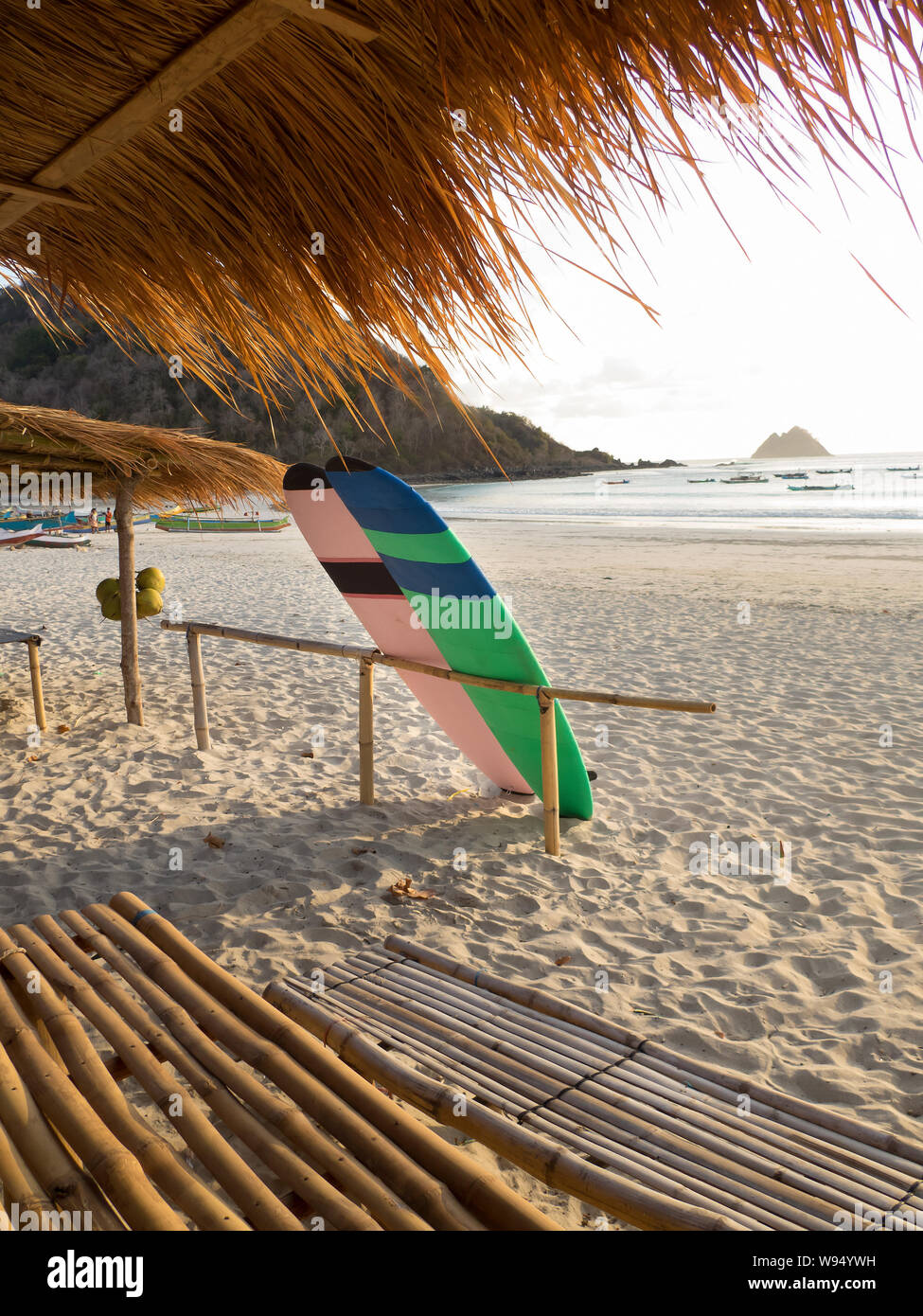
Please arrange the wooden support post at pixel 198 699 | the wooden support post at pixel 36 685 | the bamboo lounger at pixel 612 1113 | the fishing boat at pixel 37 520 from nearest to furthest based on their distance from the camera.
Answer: the bamboo lounger at pixel 612 1113, the wooden support post at pixel 198 699, the wooden support post at pixel 36 685, the fishing boat at pixel 37 520

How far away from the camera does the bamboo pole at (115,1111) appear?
1.27 metres

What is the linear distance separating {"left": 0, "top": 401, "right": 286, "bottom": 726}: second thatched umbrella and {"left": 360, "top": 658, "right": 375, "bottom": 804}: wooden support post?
2.12 meters

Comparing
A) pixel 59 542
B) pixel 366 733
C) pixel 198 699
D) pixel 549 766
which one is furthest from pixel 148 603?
pixel 59 542

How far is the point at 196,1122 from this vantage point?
1467mm

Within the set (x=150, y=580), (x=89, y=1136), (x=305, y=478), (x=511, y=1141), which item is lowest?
(x=511, y=1141)

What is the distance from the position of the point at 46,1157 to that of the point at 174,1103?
22 centimetres

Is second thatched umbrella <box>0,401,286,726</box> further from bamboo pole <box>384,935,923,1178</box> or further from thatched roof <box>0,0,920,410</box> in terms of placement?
bamboo pole <box>384,935,923,1178</box>

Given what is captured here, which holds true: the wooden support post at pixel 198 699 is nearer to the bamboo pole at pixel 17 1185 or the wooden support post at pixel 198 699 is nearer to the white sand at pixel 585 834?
the white sand at pixel 585 834

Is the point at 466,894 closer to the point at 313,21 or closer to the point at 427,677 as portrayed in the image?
the point at 427,677

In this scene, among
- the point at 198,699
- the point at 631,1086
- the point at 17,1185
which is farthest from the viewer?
the point at 198,699

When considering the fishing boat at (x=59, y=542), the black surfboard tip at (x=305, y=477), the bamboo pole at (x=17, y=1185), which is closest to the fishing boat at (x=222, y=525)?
the fishing boat at (x=59, y=542)

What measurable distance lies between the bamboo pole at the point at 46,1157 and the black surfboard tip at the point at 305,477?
10.9 ft

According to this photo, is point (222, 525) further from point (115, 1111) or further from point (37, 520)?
point (115, 1111)

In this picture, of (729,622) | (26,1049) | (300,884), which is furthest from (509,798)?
(729,622)
